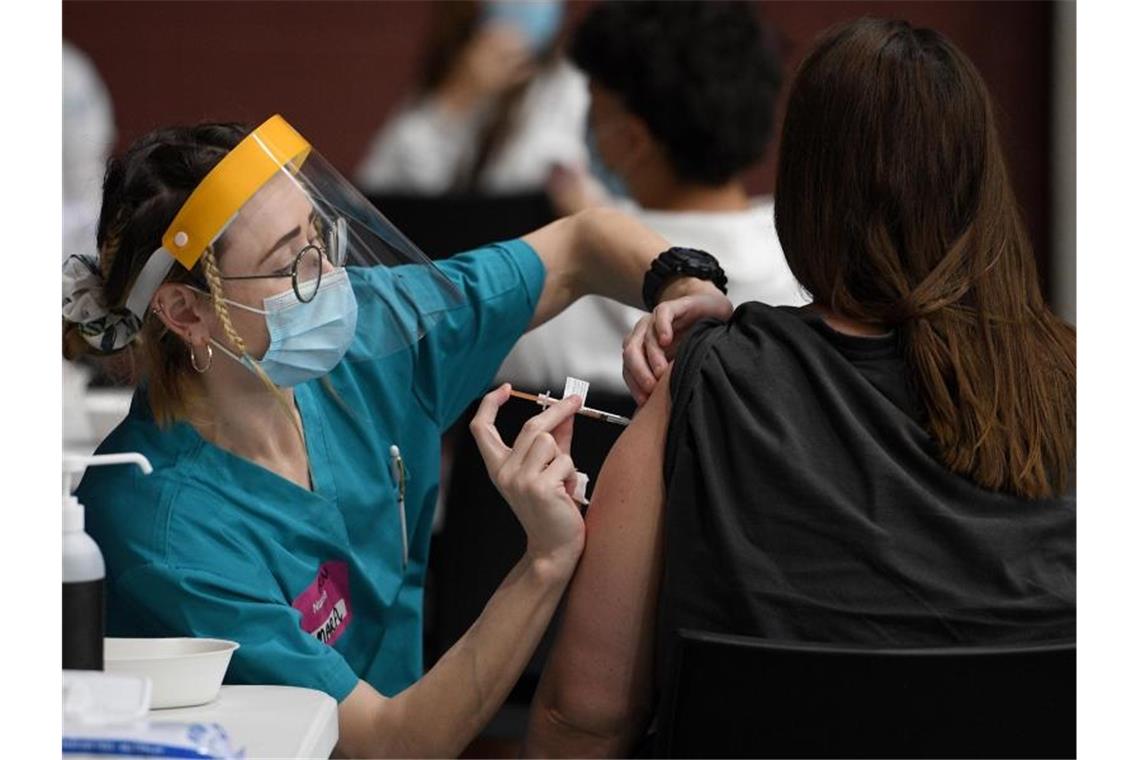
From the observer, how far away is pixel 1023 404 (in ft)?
3.93

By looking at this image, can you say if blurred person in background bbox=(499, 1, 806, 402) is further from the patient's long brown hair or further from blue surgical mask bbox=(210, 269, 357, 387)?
the patient's long brown hair

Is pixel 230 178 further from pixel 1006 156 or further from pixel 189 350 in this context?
pixel 1006 156

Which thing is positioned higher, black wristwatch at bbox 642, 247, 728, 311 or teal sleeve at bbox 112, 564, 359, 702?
black wristwatch at bbox 642, 247, 728, 311

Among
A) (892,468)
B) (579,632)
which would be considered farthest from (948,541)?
(579,632)

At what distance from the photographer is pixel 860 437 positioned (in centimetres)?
116

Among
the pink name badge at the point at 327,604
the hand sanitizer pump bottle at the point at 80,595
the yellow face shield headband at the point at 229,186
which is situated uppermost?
the yellow face shield headband at the point at 229,186

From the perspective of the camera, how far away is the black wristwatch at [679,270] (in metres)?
1.61

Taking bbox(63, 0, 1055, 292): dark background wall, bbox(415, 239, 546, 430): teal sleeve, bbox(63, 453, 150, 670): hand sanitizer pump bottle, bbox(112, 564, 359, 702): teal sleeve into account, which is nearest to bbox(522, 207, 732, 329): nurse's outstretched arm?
bbox(415, 239, 546, 430): teal sleeve

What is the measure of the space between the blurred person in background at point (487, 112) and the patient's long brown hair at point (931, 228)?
10.7 ft

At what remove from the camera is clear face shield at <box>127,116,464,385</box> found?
4.31 feet

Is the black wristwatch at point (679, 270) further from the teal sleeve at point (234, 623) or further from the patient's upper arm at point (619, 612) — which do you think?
the teal sleeve at point (234, 623)

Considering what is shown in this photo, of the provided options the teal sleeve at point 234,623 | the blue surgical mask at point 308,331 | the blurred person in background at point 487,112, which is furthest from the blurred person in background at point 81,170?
the blurred person in background at point 487,112

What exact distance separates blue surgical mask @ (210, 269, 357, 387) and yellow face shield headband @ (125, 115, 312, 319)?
8cm

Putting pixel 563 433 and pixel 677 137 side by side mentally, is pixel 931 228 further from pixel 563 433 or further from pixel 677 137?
pixel 677 137
